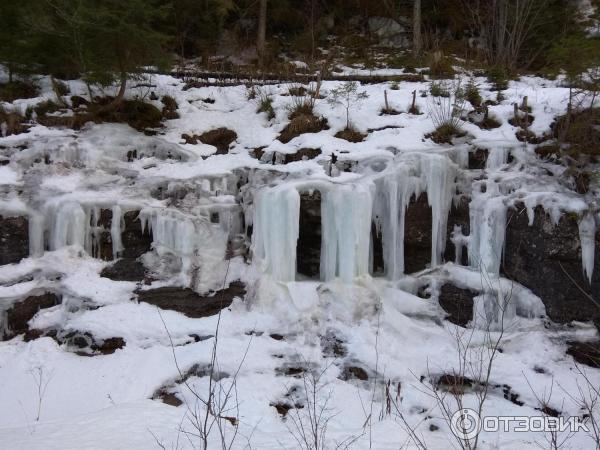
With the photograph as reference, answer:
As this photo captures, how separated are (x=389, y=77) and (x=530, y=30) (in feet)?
15.5

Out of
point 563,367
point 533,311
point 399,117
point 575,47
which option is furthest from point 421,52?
point 563,367

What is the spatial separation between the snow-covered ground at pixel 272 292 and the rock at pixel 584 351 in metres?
0.11

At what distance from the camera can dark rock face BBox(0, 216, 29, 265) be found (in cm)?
500

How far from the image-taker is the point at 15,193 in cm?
524

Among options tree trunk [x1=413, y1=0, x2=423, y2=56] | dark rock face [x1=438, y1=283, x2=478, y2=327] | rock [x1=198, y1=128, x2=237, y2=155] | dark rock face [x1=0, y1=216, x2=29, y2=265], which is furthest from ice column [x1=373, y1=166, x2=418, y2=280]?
tree trunk [x1=413, y1=0, x2=423, y2=56]

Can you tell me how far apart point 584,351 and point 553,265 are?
897mm

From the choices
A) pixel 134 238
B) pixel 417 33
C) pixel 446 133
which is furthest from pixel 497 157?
pixel 417 33

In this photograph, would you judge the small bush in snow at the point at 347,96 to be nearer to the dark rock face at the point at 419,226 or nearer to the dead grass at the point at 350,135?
the dead grass at the point at 350,135

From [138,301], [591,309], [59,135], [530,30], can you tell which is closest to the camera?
[591,309]

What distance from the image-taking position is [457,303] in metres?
5.09

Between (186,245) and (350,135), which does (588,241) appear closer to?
Answer: (350,135)

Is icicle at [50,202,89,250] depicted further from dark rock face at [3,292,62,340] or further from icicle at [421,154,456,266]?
icicle at [421,154,456,266]

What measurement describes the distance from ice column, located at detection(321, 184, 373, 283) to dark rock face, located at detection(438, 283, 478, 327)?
973 millimetres

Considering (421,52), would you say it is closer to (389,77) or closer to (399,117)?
(389,77)
